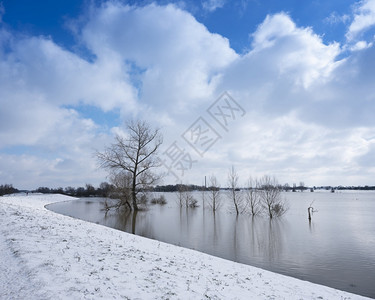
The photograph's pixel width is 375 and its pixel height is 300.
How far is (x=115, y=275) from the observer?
5699 mm

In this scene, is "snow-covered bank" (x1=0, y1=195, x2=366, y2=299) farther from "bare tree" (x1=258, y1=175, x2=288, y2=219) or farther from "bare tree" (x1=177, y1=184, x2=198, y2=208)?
"bare tree" (x1=177, y1=184, x2=198, y2=208)

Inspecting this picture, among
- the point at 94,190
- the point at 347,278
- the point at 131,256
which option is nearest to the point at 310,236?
the point at 347,278

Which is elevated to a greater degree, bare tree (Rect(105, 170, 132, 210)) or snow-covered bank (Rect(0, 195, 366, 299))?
bare tree (Rect(105, 170, 132, 210))

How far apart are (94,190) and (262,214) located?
94.2 m

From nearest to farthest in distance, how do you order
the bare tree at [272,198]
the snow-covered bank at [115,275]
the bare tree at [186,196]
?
the snow-covered bank at [115,275] < the bare tree at [272,198] < the bare tree at [186,196]

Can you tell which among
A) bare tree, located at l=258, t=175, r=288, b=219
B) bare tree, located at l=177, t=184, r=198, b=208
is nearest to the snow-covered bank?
bare tree, located at l=258, t=175, r=288, b=219

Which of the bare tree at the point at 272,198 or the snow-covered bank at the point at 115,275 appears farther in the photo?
the bare tree at the point at 272,198

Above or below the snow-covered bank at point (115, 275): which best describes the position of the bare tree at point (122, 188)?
above

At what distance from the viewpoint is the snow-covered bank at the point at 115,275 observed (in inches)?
189

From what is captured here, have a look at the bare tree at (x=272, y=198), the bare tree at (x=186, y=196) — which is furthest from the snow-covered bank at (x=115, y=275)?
the bare tree at (x=186, y=196)

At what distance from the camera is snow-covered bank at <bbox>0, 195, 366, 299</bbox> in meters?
4.79

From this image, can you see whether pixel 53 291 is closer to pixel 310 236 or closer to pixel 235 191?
pixel 310 236

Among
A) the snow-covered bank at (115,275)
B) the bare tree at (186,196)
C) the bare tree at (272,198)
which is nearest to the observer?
the snow-covered bank at (115,275)

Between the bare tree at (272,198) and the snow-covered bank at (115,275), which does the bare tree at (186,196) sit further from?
the snow-covered bank at (115,275)
